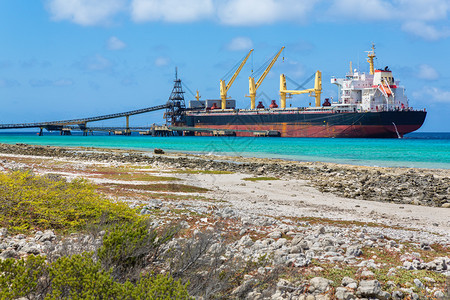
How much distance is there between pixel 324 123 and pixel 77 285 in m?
76.0

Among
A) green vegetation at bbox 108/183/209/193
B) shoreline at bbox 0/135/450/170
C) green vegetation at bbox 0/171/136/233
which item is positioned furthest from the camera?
shoreline at bbox 0/135/450/170

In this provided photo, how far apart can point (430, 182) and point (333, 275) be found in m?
16.0

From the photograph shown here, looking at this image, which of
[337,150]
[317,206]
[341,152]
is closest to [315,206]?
[317,206]

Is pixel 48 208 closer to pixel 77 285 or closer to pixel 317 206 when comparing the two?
pixel 77 285

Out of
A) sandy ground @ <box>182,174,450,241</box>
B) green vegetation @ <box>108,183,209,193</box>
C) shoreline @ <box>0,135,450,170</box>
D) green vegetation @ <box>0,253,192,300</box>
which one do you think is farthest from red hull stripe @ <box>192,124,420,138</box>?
green vegetation @ <box>0,253,192,300</box>

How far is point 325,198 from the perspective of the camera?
49.0 feet

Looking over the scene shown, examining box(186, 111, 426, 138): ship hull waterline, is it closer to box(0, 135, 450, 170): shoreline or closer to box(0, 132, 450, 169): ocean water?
box(0, 132, 450, 169): ocean water

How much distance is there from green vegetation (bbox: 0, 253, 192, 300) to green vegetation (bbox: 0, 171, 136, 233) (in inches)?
114

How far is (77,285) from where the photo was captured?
136 inches

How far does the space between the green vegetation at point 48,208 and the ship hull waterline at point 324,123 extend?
68921mm

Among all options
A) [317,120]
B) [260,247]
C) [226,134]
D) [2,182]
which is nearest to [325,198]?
[260,247]

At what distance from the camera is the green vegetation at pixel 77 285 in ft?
10.7

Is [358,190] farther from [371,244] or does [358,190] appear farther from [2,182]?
[2,182]

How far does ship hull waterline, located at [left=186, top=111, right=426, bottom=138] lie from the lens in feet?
235
